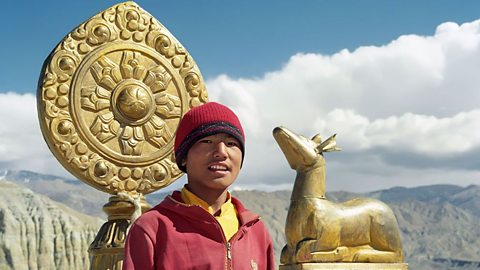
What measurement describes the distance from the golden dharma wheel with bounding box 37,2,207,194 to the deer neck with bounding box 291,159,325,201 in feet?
2.14

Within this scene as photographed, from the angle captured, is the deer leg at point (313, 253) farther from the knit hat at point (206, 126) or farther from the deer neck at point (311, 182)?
the knit hat at point (206, 126)

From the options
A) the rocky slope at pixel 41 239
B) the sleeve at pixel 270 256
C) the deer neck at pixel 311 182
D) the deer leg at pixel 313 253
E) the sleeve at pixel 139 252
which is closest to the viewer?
the sleeve at pixel 139 252

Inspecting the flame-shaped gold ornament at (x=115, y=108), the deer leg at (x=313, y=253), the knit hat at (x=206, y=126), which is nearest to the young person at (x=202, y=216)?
the knit hat at (x=206, y=126)

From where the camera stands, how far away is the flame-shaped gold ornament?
3398 mm

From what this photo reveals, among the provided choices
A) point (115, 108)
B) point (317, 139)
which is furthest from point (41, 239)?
point (317, 139)

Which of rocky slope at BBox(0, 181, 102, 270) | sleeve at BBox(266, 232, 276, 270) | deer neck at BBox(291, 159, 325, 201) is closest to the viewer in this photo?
sleeve at BBox(266, 232, 276, 270)

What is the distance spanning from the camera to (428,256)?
485ft

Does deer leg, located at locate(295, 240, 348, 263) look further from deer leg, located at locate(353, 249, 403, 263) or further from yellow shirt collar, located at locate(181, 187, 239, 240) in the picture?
yellow shirt collar, located at locate(181, 187, 239, 240)

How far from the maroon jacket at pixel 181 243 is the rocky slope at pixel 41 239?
40.8 m

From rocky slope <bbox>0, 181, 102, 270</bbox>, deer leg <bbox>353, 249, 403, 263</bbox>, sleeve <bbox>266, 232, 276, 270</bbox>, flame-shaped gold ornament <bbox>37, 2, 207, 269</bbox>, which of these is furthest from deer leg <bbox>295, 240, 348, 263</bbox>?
rocky slope <bbox>0, 181, 102, 270</bbox>

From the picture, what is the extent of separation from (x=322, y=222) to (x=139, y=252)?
6.12 feet

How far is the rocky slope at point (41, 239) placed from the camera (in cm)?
4125

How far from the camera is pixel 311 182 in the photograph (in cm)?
345

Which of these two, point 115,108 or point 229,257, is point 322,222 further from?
point 229,257
